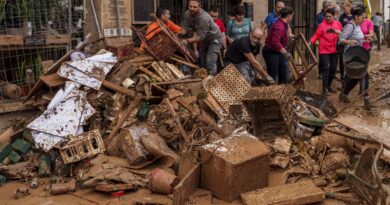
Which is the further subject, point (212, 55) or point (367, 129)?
point (212, 55)

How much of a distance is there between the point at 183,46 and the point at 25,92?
279 cm

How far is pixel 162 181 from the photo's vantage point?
208 inches

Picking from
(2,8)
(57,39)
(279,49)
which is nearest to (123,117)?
(57,39)

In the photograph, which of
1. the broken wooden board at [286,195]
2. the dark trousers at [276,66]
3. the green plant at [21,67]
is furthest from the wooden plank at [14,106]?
the dark trousers at [276,66]

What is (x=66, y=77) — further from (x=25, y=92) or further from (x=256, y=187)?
(x=256, y=187)

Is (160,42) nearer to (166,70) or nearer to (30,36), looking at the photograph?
(166,70)

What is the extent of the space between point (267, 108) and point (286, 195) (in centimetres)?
158

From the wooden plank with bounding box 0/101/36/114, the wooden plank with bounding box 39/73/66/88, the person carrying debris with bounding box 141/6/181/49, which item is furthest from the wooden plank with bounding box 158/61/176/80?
the wooden plank with bounding box 0/101/36/114

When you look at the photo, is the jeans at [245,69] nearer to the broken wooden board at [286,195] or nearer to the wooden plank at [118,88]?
the wooden plank at [118,88]

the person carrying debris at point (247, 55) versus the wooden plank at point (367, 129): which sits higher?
the person carrying debris at point (247, 55)

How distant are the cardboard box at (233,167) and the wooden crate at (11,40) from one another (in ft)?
12.4

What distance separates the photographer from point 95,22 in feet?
28.1

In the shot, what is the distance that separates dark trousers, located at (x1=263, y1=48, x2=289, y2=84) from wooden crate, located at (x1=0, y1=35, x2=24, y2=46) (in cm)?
428

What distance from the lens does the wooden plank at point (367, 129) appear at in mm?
6078
